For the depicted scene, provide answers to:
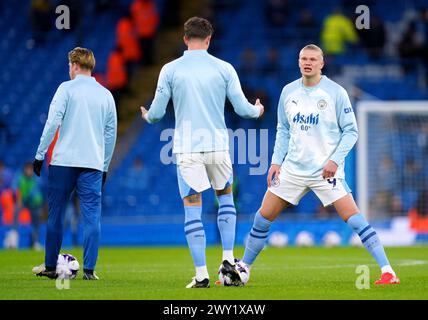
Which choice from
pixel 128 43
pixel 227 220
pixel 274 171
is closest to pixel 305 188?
pixel 274 171

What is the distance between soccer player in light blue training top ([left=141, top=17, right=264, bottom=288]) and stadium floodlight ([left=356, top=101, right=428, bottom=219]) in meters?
11.6

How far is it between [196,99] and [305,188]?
1.34 metres

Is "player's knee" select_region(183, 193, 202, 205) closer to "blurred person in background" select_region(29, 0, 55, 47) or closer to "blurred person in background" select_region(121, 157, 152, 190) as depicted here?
"blurred person in background" select_region(121, 157, 152, 190)

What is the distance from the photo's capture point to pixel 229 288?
350 inches

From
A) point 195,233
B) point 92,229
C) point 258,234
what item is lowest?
point 195,233

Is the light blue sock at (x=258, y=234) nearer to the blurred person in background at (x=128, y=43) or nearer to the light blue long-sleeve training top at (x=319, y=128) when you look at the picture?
the light blue long-sleeve training top at (x=319, y=128)

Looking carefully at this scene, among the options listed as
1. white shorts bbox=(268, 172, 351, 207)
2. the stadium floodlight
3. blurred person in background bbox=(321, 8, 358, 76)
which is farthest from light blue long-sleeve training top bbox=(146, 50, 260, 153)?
blurred person in background bbox=(321, 8, 358, 76)

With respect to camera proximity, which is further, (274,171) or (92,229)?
(92,229)

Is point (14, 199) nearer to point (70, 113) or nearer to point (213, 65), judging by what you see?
point (70, 113)

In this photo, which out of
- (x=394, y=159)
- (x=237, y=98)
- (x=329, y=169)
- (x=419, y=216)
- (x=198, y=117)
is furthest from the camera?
(x=394, y=159)

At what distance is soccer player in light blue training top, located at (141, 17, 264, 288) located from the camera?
896cm

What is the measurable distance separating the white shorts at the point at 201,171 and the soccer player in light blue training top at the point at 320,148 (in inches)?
23.5

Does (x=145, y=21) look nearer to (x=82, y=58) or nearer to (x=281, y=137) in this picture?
(x=82, y=58)

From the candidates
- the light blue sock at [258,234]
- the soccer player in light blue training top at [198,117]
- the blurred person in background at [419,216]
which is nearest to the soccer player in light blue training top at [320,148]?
the light blue sock at [258,234]
